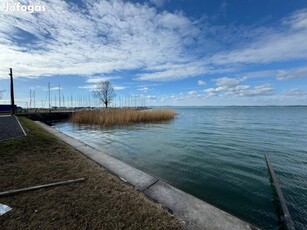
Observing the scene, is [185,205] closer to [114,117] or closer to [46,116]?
[114,117]

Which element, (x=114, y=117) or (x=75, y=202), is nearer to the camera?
(x=75, y=202)

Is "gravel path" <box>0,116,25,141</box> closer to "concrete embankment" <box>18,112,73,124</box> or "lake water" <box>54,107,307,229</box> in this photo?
"lake water" <box>54,107,307,229</box>

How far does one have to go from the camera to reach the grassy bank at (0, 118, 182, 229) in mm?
2418

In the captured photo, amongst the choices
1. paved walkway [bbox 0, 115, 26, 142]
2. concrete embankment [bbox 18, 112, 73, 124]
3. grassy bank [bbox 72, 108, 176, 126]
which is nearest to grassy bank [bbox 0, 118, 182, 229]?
paved walkway [bbox 0, 115, 26, 142]

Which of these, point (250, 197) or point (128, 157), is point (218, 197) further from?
point (128, 157)

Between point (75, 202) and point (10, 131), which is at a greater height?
point (10, 131)

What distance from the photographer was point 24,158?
16.8ft

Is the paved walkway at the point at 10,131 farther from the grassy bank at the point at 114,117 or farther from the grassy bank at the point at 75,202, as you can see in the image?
the grassy bank at the point at 114,117

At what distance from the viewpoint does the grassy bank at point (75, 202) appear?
2.42 metres

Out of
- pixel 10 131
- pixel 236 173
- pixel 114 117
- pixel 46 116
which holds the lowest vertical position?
pixel 236 173

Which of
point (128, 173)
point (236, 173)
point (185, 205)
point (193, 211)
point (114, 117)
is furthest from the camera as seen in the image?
point (114, 117)

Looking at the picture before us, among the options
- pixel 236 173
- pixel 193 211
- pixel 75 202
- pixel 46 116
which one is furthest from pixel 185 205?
pixel 46 116

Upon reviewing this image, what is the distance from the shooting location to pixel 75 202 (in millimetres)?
2924

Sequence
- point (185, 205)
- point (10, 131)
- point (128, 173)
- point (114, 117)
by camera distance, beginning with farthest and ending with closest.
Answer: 1. point (114, 117)
2. point (10, 131)
3. point (128, 173)
4. point (185, 205)
